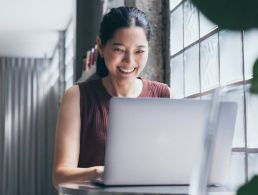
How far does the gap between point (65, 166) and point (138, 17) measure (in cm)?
72

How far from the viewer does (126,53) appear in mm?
2037

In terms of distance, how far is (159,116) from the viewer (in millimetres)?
1221

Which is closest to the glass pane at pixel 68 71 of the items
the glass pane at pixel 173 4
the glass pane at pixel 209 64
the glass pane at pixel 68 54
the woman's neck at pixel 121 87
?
the glass pane at pixel 68 54

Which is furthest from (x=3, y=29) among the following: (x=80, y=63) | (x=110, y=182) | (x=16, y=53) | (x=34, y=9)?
(x=110, y=182)

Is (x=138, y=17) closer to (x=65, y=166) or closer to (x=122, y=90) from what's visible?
(x=122, y=90)

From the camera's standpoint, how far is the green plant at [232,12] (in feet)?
0.81

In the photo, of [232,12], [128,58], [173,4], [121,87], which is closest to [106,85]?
[121,87]

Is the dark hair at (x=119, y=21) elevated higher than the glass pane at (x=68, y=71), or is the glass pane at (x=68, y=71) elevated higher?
the glass pane at (x=68, y=71)

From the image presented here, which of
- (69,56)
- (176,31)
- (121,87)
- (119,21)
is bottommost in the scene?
(121,87)

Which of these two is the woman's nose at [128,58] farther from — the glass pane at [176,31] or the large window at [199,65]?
the glass pane at [176,31]

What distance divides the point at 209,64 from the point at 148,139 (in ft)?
4.12

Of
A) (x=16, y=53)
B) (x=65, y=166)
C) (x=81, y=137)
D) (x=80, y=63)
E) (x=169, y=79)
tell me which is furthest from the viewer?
(x=16, y=53)

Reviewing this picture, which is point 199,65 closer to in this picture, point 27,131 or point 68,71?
point 68,71

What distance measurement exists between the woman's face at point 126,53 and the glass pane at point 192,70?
1.85 ft
